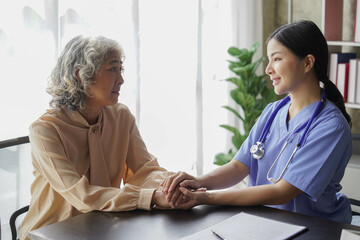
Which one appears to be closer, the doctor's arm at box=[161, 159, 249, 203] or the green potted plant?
the doctor's arm at box=[161, 159, 249, 203]

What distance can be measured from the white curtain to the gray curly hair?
652 mm

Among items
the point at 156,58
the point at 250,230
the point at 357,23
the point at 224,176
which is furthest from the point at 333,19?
the point at 250,230

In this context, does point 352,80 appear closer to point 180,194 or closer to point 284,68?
point 284,68

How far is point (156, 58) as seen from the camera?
138 inches

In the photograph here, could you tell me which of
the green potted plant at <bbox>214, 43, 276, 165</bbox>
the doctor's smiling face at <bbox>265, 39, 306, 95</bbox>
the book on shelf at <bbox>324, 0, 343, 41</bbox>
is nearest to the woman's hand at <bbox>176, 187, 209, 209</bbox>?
the doctor's smiling face at <bbox>265, 39, 306, 95</bbox>

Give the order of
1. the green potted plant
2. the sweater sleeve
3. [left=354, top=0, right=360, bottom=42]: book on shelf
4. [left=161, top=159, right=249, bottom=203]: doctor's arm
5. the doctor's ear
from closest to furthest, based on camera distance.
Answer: the sweater sleeve, [left=161, top=159, right=249, bottom=203]: doctor's arm, the doctor's ear, [left=354, top=0, right=360, bottom=42]: book on shelf, the green potted plant

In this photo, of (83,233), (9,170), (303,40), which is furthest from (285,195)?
(9,170)

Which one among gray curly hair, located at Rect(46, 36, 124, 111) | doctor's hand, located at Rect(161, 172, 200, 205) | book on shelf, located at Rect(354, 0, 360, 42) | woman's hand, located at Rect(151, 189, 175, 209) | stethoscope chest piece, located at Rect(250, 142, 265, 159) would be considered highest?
book on shelf, located at Rect(354, 0, 360, 42)

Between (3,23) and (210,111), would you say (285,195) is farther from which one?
(210,111)

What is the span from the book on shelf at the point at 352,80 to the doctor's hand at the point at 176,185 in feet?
6.46

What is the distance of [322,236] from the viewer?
1.59m

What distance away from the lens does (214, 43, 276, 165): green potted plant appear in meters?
3.73

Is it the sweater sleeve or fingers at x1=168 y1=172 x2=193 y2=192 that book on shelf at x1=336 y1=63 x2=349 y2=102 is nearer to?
fingers at x1=168 y1=172 x2=193 y2=192

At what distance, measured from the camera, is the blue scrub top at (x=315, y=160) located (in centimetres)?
191
